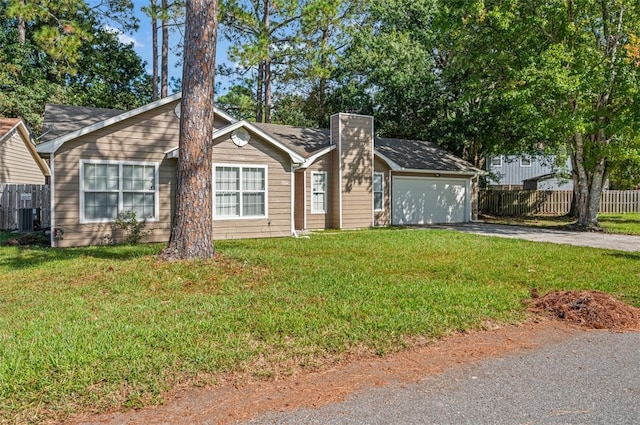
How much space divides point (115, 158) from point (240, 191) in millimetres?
3461

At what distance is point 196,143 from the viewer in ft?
25.4

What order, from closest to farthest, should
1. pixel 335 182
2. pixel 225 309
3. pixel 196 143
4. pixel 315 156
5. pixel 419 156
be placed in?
pixel 225 309 → pixel 196 143 → pixel 315 156 → pixel 335 182 → pixel 419 156

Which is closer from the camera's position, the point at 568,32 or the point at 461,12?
the point at 568,32

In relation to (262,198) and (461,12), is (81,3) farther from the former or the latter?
(461,12)

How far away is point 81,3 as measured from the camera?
12.1 m

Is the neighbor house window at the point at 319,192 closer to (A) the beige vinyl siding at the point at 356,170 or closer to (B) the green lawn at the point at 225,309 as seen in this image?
(A) the beige vinyl siding at the point at 356,170

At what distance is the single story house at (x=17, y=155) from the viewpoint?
58.9ft

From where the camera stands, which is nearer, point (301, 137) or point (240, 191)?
point (240, 191)

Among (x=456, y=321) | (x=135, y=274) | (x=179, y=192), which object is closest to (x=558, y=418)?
(x=456, y=321)

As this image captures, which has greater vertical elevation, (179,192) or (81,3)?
(81,3)

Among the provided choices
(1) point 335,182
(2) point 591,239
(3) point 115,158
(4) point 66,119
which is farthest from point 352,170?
(4) point 66,119

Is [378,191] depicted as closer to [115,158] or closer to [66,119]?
[115,158]

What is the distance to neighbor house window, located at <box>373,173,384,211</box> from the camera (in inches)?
693

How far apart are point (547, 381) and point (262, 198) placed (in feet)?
34.4
